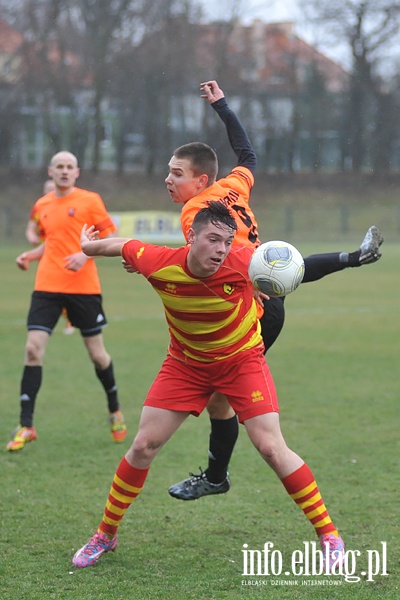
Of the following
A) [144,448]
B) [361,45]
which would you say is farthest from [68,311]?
[361,45]

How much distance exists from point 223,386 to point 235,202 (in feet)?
3.89

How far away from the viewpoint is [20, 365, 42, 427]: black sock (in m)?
7.09

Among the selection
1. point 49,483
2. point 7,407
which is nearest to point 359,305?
point 7,407

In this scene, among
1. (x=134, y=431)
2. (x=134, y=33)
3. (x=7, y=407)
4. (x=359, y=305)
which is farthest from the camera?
(x=134, y=33)

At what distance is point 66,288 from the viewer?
7.37 m

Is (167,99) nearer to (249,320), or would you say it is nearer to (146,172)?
(146,172)

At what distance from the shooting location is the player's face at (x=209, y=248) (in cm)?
431

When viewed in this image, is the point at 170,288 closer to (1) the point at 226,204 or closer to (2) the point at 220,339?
(2) the point at 220,339

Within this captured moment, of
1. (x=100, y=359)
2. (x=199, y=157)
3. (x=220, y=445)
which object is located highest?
(x=199, y=157)

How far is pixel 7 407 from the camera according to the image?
8.37m

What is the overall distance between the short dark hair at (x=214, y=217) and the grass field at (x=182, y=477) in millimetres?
1710

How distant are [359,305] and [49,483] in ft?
37.1

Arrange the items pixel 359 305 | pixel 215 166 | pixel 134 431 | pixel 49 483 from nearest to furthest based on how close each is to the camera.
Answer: pixel 215 166, pixel 49 483, pixel 134 431, pixel 359 305

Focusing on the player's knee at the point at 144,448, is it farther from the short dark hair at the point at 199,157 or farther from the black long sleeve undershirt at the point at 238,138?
the black long sleeve undershirt at the point at 238,138
